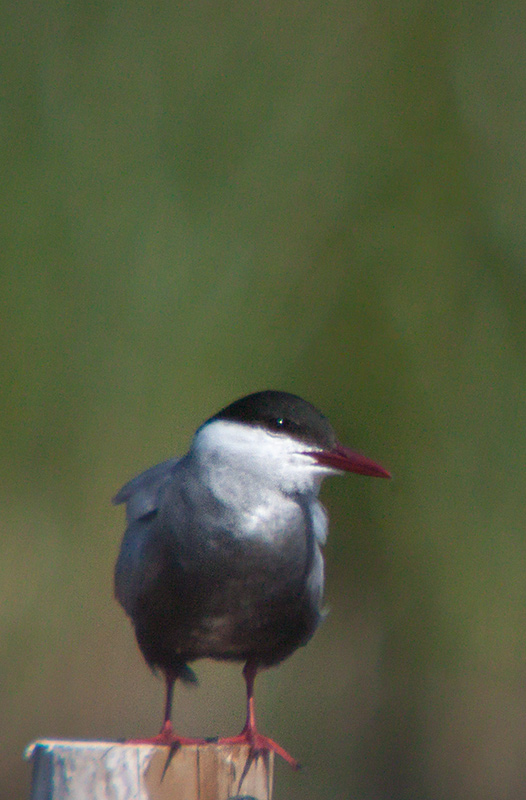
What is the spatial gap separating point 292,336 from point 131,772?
11.9ft

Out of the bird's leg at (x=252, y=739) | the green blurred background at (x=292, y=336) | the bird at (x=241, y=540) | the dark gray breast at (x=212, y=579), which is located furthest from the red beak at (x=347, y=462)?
the green blurred background at (x=292, y=336)

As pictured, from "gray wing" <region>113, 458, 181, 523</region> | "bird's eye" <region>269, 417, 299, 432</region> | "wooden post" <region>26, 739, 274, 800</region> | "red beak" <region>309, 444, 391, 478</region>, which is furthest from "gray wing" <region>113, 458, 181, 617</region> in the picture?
"wooden post" <region>26, 739, 274, 800</region>

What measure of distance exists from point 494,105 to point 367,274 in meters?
1.28

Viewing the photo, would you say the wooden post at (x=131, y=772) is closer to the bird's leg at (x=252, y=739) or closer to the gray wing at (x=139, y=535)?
the bird's leg at (x=252, y=739)

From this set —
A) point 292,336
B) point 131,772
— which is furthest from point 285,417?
point 292,336

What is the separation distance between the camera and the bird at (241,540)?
2342 mm

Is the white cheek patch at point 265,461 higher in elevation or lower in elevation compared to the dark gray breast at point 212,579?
higher

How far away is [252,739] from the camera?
2.31 metres

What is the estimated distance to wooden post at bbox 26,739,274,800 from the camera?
6.06 ft

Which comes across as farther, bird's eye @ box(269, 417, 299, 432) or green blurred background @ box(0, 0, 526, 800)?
green blurred background @ box(0, 0, 526, 800)

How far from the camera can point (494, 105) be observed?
18.4 ft

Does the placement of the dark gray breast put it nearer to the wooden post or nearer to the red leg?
the red leg

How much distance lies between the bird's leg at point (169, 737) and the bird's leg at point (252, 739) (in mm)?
116

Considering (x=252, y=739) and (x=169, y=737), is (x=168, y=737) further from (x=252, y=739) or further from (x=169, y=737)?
(x=252, y=739)
